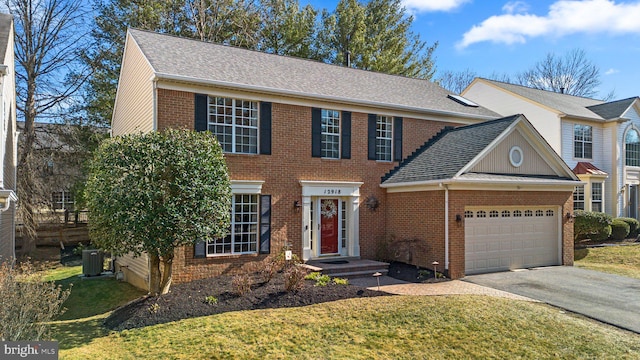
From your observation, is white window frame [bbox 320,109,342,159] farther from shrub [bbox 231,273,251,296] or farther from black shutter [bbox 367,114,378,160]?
shrub [bbox 231,273,251,296]

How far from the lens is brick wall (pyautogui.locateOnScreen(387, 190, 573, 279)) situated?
474 inches

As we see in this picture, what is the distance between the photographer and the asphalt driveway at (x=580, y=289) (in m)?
8.74

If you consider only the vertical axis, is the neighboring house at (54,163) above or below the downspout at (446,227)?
above

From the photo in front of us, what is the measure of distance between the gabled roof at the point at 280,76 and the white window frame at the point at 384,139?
62cm

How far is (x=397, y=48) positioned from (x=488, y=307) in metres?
22.7

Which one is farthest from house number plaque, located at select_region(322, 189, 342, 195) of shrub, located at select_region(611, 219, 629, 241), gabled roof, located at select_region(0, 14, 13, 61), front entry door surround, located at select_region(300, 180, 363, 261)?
shrub, located at select_region(611, 219, 629, 241)

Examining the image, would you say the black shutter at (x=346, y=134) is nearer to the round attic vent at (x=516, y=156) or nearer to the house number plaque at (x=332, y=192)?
the house number plaque at (x=332, y=192)

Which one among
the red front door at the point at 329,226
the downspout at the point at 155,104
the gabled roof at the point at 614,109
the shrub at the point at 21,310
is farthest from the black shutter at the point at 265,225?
the gabled roof at the point at 614,109

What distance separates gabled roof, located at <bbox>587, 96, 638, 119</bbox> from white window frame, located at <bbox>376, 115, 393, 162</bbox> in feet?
46.9

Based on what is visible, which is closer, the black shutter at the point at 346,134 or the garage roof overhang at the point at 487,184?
the garage roof overhang at the point at 487,184

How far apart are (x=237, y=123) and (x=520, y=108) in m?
17.1

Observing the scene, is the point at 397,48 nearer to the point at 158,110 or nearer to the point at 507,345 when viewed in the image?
the point at 158,110

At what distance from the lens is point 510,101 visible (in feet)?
77.0

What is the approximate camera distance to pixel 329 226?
1370 cm
